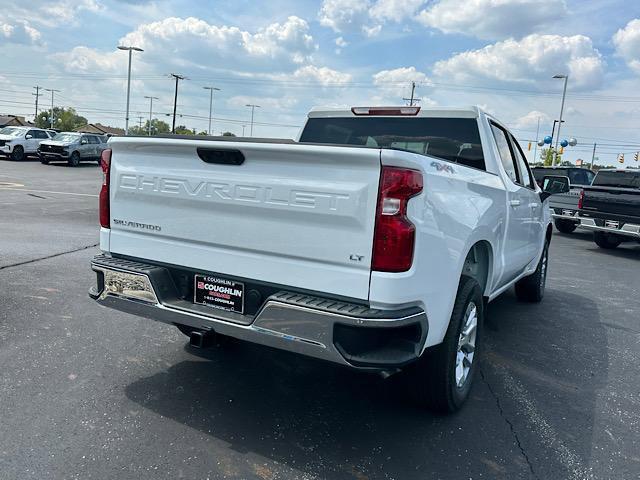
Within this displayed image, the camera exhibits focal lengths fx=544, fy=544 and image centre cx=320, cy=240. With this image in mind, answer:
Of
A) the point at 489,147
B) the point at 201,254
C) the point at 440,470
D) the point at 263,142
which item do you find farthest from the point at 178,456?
the point at 489,147

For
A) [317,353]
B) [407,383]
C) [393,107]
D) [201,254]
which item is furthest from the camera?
[393,107]

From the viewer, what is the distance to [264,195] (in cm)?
295

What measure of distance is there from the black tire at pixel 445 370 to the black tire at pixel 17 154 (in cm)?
3182

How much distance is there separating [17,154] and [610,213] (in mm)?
29692

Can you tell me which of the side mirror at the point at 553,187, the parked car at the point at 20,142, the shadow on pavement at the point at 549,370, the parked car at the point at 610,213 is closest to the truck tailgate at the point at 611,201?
the parked car at the point at 610,213

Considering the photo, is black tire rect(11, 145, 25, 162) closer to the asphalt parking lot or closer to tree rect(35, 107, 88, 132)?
the asphalt parking lot

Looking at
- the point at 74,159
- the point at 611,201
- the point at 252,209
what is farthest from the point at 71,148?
the point at 252,209

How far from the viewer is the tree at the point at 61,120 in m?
123

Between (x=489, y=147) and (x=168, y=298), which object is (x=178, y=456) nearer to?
(x=168, y=298)

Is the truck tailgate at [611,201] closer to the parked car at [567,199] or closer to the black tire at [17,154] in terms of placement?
the parked car at [567,199]

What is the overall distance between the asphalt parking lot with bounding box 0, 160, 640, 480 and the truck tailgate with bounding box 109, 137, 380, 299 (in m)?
0.95

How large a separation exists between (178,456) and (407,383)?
147 cm

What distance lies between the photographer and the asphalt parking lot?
2.91m

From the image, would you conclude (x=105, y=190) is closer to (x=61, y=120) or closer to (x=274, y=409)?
(x=274, y=409)
